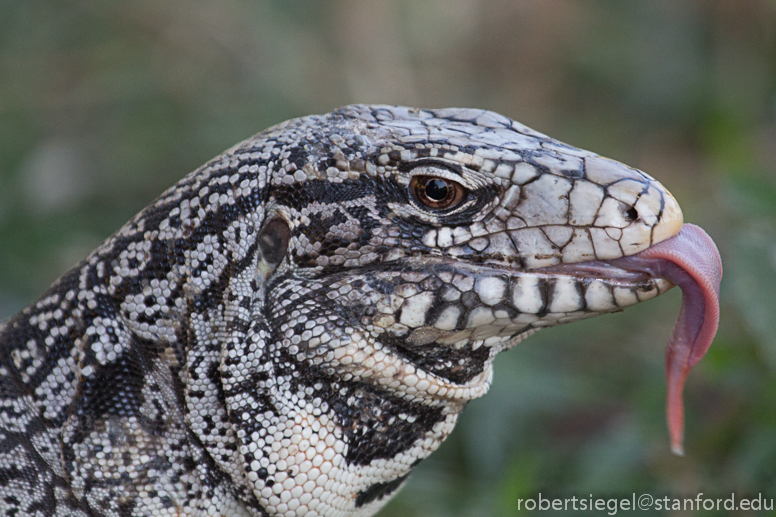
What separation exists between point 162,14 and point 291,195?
789 centimetres

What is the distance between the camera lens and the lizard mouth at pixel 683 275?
250cm

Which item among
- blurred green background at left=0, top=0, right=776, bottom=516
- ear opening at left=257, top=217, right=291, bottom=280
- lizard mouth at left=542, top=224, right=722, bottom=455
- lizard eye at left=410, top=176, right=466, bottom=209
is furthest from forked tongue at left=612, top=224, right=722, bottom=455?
blurred green background at left=0, top=0, right=776, bottom=516

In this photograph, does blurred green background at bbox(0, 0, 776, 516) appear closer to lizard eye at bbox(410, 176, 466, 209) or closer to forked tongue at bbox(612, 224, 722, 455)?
forked tongue at bbox(612, 224, 722, 455)

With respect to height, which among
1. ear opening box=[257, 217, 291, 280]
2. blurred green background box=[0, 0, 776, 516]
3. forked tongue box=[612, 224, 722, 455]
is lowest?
forked tongue box=[612, 224, 722, 455]

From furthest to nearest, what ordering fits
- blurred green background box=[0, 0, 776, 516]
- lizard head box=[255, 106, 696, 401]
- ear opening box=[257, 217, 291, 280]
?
blurred green background box=[0, 0, 776, 516]
ear opening box=[257, 217, 291, 280]
lizard head box=[255, 106, 696, 401]

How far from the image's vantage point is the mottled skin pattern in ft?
8.25

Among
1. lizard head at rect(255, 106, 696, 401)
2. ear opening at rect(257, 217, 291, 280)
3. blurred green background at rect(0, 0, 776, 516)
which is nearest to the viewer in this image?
lizard head at rect(255, 106, 696, 401)

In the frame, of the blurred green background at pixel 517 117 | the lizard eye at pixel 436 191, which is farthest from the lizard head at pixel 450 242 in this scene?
the blurred green background at pixel 517 117

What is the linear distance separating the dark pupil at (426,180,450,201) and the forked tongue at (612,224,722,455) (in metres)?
0.58

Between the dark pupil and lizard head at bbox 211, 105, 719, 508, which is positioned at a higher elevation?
the dark pupil

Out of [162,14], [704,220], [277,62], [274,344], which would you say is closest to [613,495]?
[274,344]

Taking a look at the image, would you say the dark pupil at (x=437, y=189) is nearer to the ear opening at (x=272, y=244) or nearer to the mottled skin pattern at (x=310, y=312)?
the mottled skin pattern at (x=310, y=312)

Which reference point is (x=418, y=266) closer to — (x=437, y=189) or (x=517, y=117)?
(x=437, y=189)

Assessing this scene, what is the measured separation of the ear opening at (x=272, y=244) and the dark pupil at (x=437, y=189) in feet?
1.60
